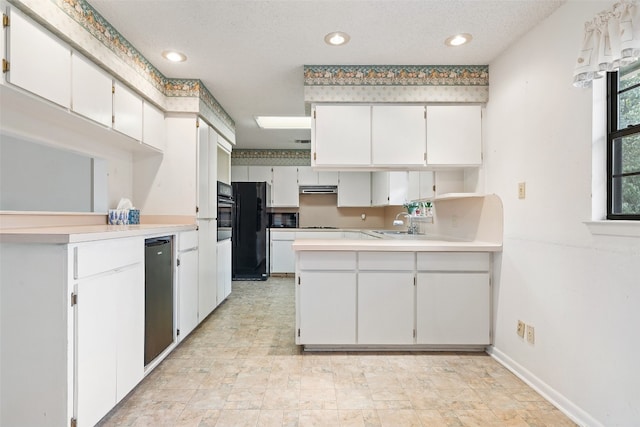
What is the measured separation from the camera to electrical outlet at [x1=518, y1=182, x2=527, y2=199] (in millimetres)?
2230

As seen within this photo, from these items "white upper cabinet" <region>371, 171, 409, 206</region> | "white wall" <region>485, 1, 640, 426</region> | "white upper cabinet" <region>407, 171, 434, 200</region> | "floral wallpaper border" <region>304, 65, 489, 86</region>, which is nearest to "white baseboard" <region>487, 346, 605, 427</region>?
"white wall" <region>485, 1, 640, 426</region>

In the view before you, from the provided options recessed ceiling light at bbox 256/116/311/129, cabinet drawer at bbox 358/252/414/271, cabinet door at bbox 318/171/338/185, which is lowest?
cabinet drawer at bbox 358/252/414/271

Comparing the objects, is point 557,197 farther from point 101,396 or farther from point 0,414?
point 0,414

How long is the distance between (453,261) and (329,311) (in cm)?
106

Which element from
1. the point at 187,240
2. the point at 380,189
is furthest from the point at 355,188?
the point at 187,240

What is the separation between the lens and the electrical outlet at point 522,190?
7.32ft

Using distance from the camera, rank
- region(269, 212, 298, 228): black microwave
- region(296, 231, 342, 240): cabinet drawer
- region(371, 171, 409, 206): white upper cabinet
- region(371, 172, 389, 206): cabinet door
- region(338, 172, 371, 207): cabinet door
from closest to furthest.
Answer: region(371, 171, 409, 206): white upper cabinet, region(371, 172, 389, 206): cabinet door, region(296, 231, 342, 240): cabinet drawer, region(338, 172, 371, 207): cabinet door, region(269, 212, 298, 228): black microwave

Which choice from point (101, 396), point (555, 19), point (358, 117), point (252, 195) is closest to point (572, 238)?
point (555, 19)

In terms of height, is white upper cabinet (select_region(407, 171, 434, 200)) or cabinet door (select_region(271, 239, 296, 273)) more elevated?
white upper cabinet (select_region(407, 171, 434, 200))

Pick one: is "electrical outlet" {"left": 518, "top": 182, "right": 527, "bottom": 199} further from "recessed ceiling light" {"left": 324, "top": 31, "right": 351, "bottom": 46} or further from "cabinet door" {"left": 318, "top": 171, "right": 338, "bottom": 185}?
"cabinet door" {"left": 318, "top": 171, "right": 338, "bottom": 185}

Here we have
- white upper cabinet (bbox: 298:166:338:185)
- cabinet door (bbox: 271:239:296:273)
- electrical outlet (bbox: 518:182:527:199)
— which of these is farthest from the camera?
white upper cabinet (bbox: 298:166:338:185)

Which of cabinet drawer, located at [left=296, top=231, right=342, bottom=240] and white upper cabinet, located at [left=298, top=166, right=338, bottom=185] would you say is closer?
cabinet drawer, located at [left=296, top=231, right=342, bottom=240]

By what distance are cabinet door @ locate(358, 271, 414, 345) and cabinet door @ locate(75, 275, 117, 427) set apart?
165 centimetres

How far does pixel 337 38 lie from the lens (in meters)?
2.29
